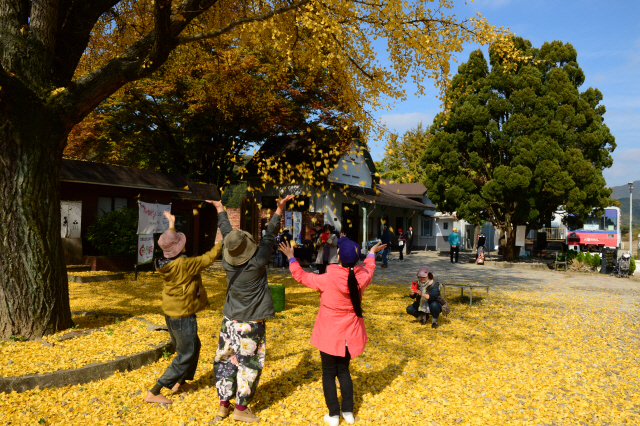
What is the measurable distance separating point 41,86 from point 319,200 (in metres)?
18.5

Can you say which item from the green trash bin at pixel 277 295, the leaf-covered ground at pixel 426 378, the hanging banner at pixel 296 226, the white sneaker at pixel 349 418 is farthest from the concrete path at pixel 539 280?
the white sneaker at pixel 349 418

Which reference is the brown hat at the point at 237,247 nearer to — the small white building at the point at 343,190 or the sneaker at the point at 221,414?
the sneaker at the point at 221,414

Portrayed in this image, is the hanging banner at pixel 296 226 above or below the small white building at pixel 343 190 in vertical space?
below

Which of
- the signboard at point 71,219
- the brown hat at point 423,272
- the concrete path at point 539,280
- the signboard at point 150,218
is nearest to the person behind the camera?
the brown hat at point 423,272

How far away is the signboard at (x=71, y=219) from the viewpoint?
49.9 feet

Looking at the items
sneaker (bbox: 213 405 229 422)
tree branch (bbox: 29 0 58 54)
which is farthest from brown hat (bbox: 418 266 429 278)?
tree branch (bbox: 29 0 58 54)

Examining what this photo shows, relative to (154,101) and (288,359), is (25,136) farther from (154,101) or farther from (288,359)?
(154,101)

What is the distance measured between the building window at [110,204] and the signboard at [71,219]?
1.01 metres

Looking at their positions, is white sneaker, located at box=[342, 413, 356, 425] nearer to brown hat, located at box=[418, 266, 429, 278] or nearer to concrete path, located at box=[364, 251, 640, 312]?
brown hat, located at box=[418, 266, 429, 278]

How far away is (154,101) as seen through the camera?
20.2 m

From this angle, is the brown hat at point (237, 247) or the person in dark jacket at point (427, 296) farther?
the person in dark jacket at point (427, 296)

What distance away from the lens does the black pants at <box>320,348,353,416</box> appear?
3.98 metres

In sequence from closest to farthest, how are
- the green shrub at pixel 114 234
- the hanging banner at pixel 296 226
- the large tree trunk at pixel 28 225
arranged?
the large tree trunk at pixel 28 225 → the green shrub at pixel 114 234 → the hanging banner at pixel 296 226

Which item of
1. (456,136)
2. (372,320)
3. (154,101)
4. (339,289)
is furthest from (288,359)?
(456,136)
